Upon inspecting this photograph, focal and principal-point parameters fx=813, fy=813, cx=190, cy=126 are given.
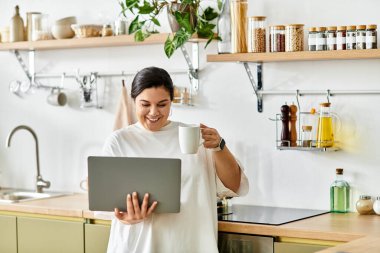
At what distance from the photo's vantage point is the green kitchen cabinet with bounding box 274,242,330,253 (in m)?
3.34

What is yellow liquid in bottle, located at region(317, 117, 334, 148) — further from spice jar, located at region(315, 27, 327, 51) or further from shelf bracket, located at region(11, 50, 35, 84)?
shelf bracket, located at region(11, 50, 35, 84)

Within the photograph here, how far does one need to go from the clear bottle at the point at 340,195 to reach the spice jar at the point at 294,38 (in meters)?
0.61

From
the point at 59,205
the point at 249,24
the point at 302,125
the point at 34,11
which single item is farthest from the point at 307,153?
the point at 34,11

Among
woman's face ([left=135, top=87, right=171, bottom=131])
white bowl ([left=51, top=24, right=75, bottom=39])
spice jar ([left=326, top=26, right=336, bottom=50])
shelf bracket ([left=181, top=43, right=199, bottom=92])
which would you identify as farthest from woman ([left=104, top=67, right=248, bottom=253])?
white bowl ([left=51, top=24, right=75, bottom=39])

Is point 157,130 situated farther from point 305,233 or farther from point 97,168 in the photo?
point 305,233

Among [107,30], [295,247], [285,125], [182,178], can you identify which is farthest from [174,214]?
[107,30]

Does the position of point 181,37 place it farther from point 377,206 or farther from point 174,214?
point 377,206

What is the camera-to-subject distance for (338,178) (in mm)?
3887

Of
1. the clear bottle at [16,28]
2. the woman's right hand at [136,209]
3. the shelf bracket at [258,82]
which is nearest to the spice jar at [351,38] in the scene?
the shelf bracket at [258,82]

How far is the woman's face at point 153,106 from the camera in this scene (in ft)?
11.0

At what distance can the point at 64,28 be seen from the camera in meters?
4.62

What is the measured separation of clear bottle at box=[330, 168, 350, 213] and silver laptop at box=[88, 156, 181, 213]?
0.94m

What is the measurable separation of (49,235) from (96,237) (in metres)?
0.32

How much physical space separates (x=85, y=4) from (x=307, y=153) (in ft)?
5.35
